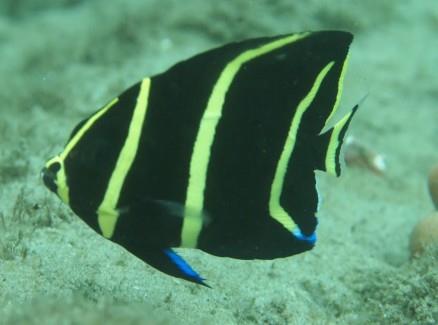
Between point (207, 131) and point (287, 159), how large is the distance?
0.30 m

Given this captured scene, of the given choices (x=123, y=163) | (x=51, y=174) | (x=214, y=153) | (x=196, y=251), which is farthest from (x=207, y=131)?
(x=196, y=251)

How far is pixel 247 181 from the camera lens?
200 cm

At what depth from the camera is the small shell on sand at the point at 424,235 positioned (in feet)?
12.5

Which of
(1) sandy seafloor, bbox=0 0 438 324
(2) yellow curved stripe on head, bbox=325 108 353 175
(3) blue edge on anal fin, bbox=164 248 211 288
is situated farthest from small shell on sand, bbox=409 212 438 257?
(3) blue edge on anal fin, bbox=164 248 211 288

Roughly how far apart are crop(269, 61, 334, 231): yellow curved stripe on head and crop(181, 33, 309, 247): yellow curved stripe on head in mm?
182

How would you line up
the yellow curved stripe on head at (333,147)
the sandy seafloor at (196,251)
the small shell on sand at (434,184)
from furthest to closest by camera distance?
1. the small shell on sand at (434,184)
2. the sandy seafloor at (196,251)
3. the yellow curved stripe on head at (333,147)

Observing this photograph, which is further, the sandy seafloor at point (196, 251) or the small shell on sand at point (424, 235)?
the small shell on sand at point (424, 235)

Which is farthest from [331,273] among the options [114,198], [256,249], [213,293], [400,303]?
[114,198]

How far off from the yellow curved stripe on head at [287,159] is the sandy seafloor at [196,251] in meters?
0.16

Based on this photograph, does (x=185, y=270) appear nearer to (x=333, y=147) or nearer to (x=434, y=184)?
(x=333, y=147)

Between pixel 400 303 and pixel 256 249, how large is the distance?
5.09 ft

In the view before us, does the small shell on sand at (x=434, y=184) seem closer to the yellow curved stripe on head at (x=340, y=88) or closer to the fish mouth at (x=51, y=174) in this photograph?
the yellow curved stripe on head at (x=340, y=88)

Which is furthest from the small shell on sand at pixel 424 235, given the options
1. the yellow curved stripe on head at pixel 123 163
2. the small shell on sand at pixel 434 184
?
the yellow curved stripe on head at pixel 123 163

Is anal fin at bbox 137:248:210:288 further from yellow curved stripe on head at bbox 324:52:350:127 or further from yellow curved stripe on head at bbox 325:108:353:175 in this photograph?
yellow curved stripe on head at bbox 324:52:350:127
